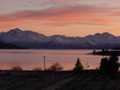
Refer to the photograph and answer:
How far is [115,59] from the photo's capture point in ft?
117

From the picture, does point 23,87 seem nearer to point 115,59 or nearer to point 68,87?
point 68,87

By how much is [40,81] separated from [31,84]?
6.34 feet

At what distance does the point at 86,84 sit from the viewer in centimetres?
2592

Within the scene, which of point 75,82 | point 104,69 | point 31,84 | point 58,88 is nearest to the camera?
point 58,88

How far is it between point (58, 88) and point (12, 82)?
12.3 ft

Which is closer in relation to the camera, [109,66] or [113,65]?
[109,66]

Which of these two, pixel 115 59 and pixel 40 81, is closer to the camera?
pixel 40 81

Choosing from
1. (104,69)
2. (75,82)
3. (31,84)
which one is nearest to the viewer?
(31,84)

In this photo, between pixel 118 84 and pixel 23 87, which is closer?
pixel 23 87

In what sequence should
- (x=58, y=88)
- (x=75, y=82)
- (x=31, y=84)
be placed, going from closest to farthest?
(x=58, y=88), (x=31, y=84), (x=75, y=82)

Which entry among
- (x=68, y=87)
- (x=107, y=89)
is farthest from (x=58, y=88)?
(x=107, y=89)

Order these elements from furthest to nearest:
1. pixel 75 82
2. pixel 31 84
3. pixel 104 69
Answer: pixel 104 69 → pixel 75 82 → pixel 31 84

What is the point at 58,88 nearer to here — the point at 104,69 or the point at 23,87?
the point at 23,87

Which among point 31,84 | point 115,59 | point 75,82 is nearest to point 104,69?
point 115,59
